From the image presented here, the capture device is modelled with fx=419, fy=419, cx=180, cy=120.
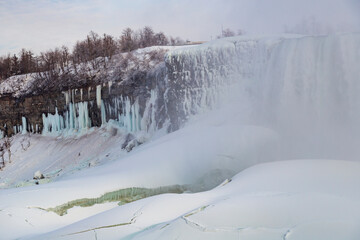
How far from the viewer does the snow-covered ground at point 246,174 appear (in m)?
4.32

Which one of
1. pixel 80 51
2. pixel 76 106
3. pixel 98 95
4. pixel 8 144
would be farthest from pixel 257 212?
pixel 80 51

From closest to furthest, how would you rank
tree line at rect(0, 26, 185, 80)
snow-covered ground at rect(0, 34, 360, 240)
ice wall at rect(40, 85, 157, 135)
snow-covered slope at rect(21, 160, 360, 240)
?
1. snow-covered slope at rect(21, 160, 360, 240)
2. snow-covered ground at rect(0, 34, 360, 240)
3. ice wall at rect(40, 85, 157, 135)
4. tree line at rect(0, 26, 185, 80)

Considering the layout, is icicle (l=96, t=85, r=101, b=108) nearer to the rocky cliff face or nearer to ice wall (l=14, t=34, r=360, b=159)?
the rocky cliff face

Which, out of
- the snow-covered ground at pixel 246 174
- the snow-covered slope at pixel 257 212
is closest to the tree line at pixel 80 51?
the snow-covered ground at pixel 246 174

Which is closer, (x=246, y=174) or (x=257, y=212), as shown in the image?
(x=257, y=212)

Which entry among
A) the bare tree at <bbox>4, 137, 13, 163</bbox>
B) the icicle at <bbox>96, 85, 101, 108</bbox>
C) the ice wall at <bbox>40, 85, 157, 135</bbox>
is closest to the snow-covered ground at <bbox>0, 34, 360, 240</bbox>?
the ice wall at <bbox>40, 85, 157, 135</bbox>

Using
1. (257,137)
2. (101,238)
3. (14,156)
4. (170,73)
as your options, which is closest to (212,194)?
(101,238)

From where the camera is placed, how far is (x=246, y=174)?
21.7 ft

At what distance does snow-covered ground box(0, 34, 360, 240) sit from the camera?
4316 millimetres

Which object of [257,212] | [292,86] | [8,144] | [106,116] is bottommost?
[8,144]

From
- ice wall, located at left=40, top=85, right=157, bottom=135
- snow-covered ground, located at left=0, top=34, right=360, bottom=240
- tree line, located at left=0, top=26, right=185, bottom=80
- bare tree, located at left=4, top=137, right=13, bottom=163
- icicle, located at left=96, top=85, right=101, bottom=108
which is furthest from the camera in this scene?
tree line, located at left=0, top=26, right=185, bottom=80

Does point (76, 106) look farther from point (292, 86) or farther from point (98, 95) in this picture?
point (292, 86)

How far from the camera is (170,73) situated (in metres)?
15.3

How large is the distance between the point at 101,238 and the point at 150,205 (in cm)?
93
